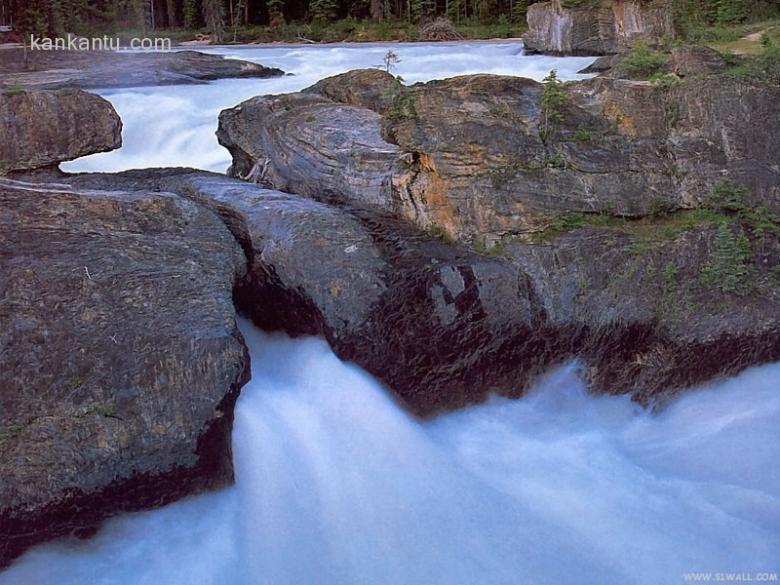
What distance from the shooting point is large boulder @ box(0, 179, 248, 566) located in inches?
219

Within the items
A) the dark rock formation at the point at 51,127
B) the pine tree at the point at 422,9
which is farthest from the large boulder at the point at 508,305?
the pine tree at the point at 422,9

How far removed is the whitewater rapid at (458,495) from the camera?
5.50m

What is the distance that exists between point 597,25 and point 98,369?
1831cm

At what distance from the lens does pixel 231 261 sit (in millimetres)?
7023

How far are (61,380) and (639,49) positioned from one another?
7.20m

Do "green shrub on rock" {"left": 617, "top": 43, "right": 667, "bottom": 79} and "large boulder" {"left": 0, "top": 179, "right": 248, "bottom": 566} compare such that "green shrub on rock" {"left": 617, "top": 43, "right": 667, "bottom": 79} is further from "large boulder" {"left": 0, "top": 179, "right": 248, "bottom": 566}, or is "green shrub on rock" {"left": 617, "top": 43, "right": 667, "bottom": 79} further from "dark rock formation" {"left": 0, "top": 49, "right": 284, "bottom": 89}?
"dark rock formation" {"left": 0, "top": 49, "right": 284, "bottom": 89}

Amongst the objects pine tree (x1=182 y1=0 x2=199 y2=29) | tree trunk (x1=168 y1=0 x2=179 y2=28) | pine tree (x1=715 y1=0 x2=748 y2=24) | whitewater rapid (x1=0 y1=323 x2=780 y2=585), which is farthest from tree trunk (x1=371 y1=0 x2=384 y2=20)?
whitewater rapid (x1=0 y1=323 x2=780 y2=585)

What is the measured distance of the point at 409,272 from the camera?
7195 millimetres

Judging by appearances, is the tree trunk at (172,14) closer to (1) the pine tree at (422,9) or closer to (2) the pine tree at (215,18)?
(2) the pine tree at (215,18)

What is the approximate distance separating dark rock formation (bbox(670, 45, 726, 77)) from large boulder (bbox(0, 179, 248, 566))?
5493mm

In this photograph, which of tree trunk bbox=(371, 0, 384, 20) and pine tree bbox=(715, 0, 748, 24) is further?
tree trunk bbox=(371, 0, 384, 20)

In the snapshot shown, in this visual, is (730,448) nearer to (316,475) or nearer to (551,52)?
(316,475)

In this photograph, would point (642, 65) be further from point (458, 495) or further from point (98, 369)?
point (98, 369)

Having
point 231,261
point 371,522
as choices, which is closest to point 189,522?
point 371,522
